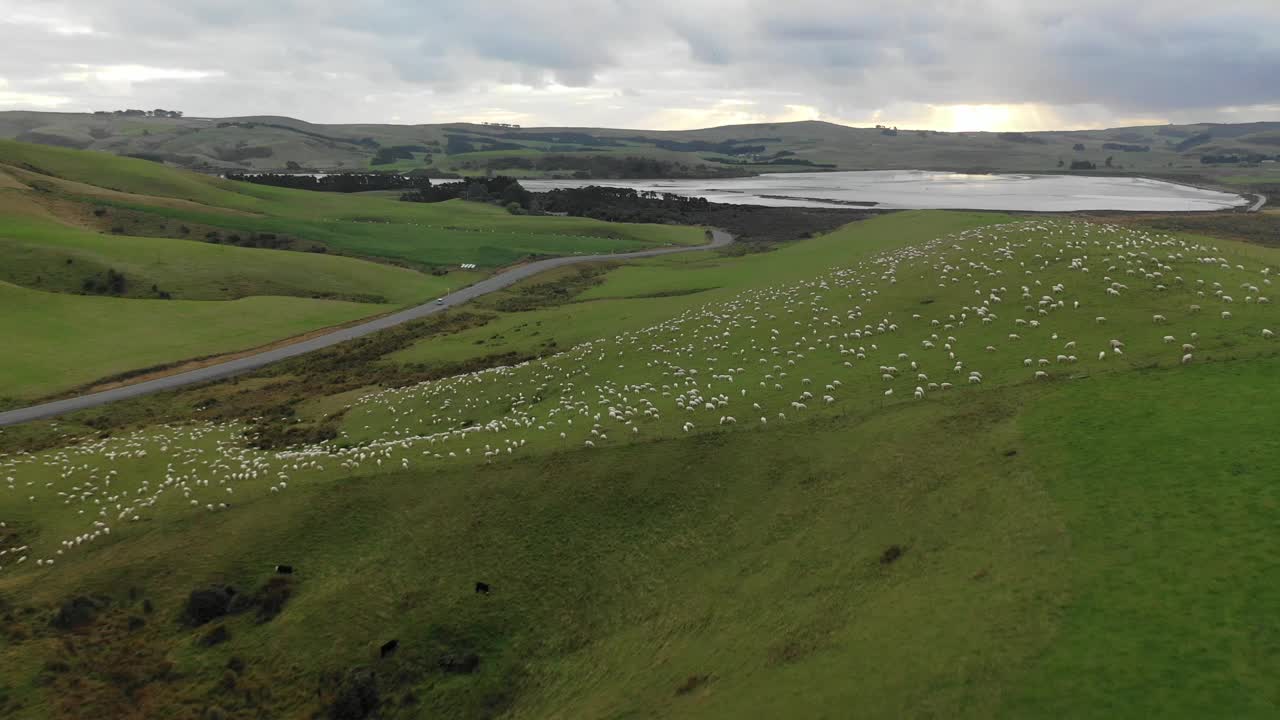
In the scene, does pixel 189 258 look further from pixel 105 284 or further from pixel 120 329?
pixel 120 329

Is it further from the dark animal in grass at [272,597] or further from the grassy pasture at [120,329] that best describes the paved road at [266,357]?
the dark animal in grass at [272,597]

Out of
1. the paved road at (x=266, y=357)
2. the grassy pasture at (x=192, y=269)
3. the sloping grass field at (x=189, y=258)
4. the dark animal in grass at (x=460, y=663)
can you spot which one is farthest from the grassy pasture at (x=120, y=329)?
the dark animal in grass at (x=460, y=663)

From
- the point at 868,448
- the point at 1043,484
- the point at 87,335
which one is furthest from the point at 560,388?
the point at 87,335

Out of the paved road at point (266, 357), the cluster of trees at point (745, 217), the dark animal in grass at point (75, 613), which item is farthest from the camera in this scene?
the cluster of trees at point (745, 217)

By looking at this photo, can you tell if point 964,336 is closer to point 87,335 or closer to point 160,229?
point 87,335

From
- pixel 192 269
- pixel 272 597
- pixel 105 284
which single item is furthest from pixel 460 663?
pixel 192 269

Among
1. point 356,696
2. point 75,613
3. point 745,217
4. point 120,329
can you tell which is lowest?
point 356,696
